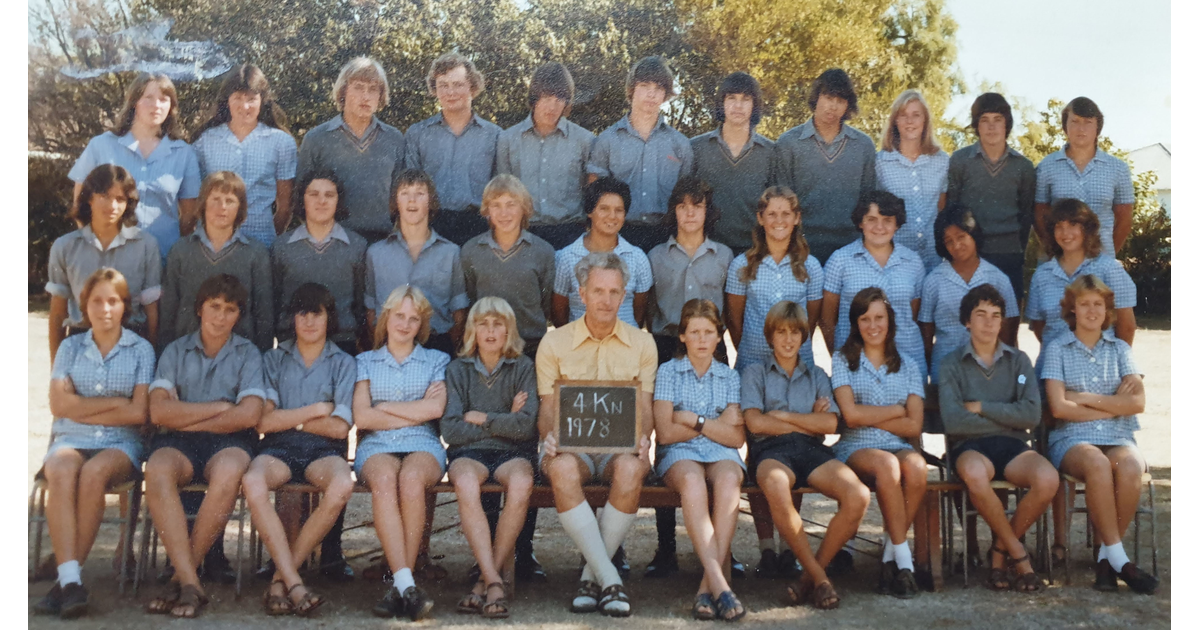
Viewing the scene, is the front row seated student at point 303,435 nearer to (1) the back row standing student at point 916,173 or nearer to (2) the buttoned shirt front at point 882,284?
(2) the buttoned shirt front at point 882,284

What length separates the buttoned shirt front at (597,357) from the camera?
15.2 ft

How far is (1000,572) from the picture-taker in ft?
15.1

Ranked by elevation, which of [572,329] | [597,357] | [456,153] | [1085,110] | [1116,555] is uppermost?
[1085,110]

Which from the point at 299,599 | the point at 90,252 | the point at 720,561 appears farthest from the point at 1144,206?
the point at 90,252

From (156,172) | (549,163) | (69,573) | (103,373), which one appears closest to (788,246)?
(549,163)

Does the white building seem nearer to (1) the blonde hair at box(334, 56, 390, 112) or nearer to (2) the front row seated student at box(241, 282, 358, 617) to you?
(1) the blonde hair at box(334, 56, 390, 112)

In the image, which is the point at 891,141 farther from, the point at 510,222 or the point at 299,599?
the point at 299,599

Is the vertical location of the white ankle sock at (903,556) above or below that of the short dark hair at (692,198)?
below

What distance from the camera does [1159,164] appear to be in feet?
16.9

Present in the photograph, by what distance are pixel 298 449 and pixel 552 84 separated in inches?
80.2

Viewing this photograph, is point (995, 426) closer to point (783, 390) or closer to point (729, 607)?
point (783, 390)

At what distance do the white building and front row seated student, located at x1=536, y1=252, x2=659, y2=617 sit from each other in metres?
2.37

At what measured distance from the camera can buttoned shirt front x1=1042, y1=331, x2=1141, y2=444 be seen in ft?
15.9

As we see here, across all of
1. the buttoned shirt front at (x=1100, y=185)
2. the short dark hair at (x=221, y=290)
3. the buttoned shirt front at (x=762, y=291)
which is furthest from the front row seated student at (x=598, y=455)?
the buttoned shirt front at (x=1100, y=185)
